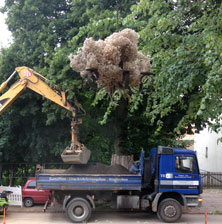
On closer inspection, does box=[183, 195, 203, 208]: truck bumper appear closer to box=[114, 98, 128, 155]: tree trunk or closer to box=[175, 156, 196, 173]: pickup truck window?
box=[175, 156, 196, 173]: pickup truck window

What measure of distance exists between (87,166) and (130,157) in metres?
2.31

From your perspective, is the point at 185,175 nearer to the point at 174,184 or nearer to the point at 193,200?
the point at 174,184

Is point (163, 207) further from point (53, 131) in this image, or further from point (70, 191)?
point (53, 131)

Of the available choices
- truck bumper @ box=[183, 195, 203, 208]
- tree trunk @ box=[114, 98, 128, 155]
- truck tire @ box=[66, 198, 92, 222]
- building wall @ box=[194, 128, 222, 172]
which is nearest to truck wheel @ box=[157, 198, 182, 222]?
truck bumper @ box=[183, 195, 203, 208]

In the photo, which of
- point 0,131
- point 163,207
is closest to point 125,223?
point 163,207

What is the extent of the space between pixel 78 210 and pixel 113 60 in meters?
6.49

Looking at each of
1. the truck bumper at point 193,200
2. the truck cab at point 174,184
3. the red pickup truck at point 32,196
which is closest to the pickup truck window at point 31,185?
the red pickup truck at point 32,196

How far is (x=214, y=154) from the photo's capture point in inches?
1140

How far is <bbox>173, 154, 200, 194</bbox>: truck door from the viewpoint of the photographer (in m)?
11.9

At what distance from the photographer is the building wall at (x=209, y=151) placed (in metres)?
27.8

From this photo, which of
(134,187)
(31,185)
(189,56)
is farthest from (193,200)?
(31,185)

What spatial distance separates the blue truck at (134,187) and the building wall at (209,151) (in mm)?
15001

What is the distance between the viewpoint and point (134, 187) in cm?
1162

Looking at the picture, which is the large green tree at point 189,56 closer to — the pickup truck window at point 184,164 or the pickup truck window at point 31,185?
the pickup truck window at point 184,164
